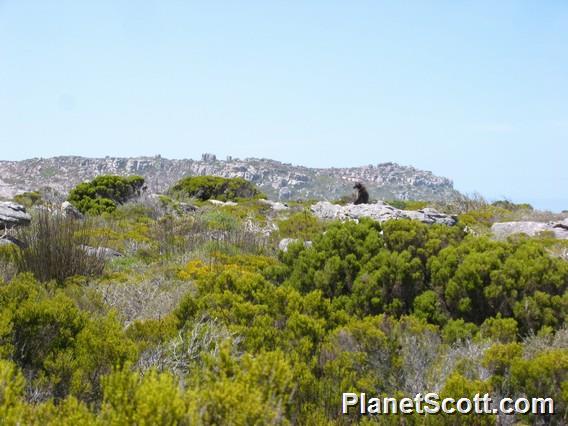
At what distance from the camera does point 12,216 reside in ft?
40.0

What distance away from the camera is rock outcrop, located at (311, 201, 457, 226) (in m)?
14.7

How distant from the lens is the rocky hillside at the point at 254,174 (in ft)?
286

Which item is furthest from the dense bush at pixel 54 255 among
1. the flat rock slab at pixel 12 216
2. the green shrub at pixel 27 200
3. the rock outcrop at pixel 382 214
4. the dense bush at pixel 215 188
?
the dense bush at pixel 215 188

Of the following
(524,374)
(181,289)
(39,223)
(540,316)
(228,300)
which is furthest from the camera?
(39,223)

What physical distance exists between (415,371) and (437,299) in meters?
2.10

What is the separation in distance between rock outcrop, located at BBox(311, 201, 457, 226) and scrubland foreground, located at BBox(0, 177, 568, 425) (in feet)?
21.6

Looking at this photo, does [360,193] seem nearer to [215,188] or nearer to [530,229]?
[530,229]

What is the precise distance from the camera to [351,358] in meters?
4.43

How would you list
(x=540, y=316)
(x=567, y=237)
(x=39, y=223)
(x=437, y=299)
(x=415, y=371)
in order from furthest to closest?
(x=567, y=237)
(x=39, y=223)
(x=437, y=299)
(x=540, y=316)
(x=415, y=371)

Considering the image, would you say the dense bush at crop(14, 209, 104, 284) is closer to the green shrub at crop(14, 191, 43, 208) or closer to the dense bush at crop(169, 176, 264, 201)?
the green shrub at crop(14, 191, 43, 208)

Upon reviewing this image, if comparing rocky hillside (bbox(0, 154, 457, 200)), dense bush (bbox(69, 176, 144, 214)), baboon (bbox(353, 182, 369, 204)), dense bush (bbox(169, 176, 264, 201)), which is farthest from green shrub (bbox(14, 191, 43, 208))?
rocky hillside (bbox(0, 154, 457, 200))

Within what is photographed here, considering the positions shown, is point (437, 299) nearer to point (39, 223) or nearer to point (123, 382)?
point (123, 382)

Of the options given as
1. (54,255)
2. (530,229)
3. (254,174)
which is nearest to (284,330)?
(54,255)

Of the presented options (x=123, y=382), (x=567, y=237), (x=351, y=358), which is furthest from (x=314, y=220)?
(x=123, y=382)
